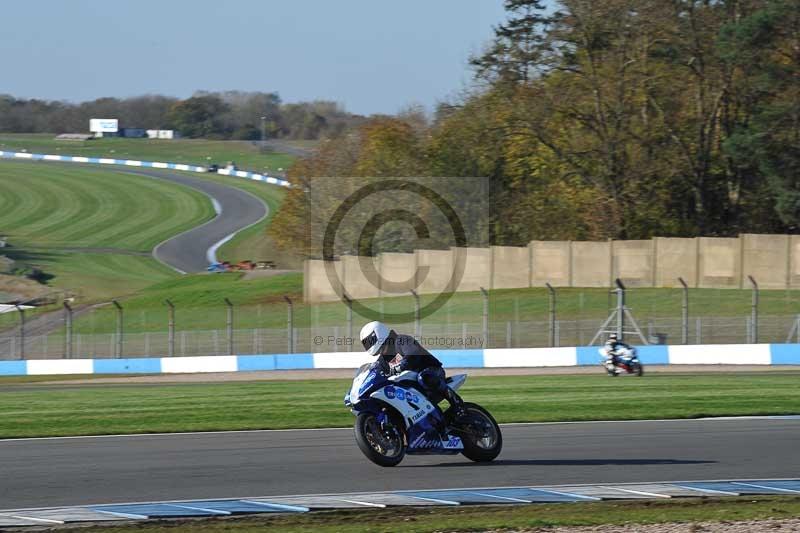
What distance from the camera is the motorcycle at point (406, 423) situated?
38.4ft

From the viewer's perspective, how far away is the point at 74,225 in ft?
296

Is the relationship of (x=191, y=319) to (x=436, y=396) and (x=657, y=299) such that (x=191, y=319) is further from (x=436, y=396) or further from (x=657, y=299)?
(x=436, y=396)

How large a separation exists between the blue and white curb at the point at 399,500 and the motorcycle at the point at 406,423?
1188mm

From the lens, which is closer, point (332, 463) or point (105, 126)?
point (332, 463)

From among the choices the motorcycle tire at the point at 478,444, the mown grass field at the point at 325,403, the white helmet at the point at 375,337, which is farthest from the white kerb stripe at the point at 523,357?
the white helmet at the point at 375,337

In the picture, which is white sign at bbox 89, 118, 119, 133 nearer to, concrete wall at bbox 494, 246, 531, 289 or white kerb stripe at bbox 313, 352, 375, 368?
concrete wall at bbox 494, 246, 531, 289

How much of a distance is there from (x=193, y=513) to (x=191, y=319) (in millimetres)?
32750

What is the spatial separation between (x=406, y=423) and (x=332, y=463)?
1059mm

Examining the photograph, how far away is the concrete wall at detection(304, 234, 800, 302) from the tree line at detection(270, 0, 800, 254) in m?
6.93

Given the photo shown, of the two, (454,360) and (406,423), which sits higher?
(406,423)

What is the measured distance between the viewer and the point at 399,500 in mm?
10305

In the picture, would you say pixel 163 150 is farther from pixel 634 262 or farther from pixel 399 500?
pixel 399 500

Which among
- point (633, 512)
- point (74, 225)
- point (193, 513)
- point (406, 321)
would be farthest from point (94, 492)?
point (74, 225)
